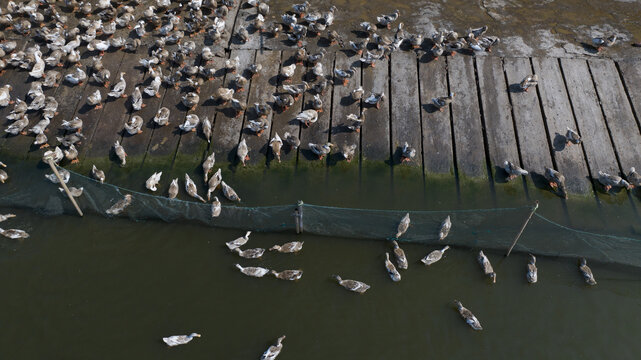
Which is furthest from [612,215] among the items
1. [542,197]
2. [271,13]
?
[271,13]

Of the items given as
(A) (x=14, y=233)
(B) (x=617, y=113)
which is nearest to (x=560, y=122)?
(B) (x=617, y=113)

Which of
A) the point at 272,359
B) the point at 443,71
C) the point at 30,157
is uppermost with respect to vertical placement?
the point at 443,71

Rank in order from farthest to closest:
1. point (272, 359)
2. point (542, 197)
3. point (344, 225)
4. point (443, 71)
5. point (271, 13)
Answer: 1. point (271, 13)
2. point (443, 71)
3. point (542, 197)
4. point (344, 225)
5. point (272, 359)

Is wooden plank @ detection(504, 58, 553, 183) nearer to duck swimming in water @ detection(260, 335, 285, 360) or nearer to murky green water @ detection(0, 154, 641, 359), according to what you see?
murky green water @ detection(0, 154, 641, 359)

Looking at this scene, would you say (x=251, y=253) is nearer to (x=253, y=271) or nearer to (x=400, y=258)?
(x=253, y=271)

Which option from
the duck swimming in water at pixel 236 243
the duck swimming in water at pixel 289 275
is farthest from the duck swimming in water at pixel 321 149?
the duck swimming in water at pixel 289 275

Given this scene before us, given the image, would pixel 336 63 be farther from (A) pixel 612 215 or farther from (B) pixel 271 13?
(A) pixel 612 215
